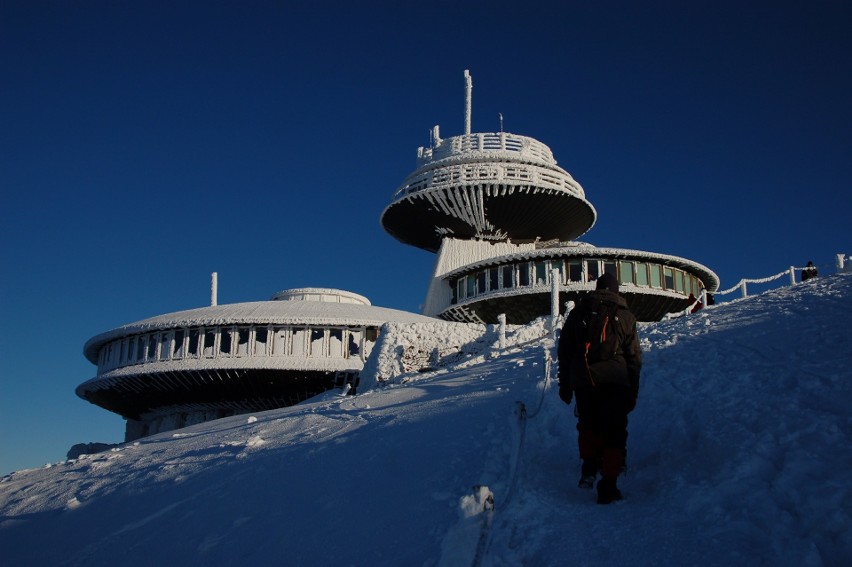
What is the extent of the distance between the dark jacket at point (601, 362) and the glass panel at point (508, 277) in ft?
124

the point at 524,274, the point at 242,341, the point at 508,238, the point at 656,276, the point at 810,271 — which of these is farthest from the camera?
the point at 508,238

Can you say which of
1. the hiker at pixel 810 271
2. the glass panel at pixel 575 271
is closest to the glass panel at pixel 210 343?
the glass panel at pixel 575 271

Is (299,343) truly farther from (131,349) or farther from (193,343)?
(131,349)

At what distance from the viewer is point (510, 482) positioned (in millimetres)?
7469

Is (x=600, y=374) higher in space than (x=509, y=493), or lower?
higher

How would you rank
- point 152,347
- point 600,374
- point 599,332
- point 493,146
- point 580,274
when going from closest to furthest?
point 600,374
point 599,332
point 152,347
point 580,274
point 493,146

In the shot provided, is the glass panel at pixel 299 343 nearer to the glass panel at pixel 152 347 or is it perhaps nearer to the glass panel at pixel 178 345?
the glass panel at pixel 178 345

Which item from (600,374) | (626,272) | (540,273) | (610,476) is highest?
(540,273)

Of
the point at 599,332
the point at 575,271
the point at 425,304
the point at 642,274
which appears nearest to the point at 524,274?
the point at 575,271

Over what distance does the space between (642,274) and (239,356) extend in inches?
846

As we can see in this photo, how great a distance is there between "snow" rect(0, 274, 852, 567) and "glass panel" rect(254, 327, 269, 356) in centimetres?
2792

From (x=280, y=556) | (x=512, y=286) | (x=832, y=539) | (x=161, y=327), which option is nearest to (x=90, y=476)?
(x=280, y=556)

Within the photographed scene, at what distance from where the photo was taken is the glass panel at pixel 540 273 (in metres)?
44.9

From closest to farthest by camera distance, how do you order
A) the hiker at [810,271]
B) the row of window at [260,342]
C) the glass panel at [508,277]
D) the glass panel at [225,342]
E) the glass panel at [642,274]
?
the hiker at [810,271] → the row of window at [260,342] → the glass panel at [225,342] → the glass panel at [642,274] → the glass panel at [508,277]
